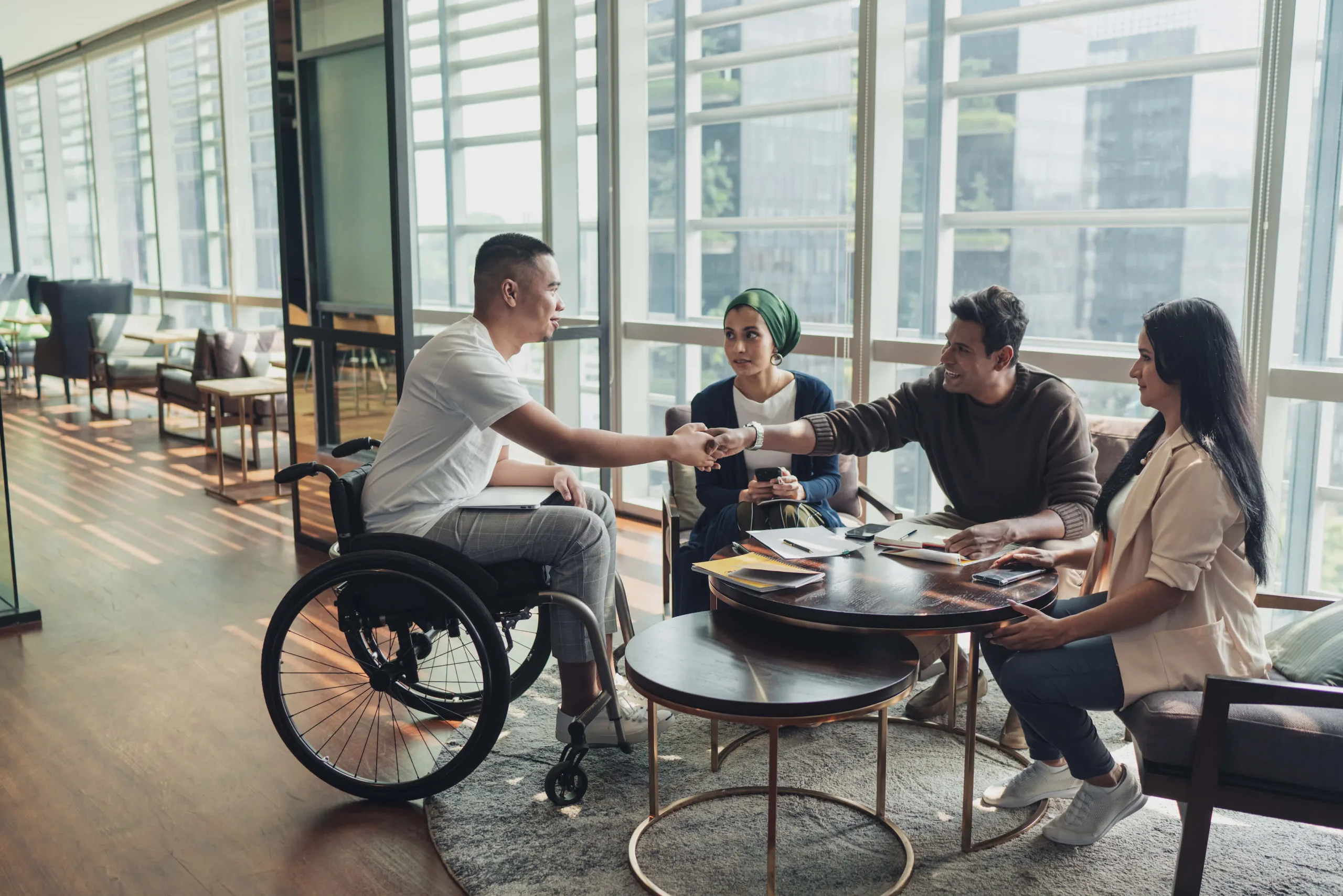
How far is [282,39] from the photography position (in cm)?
461

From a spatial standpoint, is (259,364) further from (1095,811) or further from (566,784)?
(1095,811)

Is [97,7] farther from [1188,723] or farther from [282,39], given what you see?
[1188,723]

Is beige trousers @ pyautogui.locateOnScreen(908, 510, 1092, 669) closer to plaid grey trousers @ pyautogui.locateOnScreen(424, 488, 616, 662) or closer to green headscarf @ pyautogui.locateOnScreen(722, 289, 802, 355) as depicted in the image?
green headscarf @ pyautogui.locateOnScreen(722, 289, 802, 355)

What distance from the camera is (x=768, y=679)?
6.59 ft

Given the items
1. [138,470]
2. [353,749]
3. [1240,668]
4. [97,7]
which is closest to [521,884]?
[353,749]

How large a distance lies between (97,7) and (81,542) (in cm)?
599

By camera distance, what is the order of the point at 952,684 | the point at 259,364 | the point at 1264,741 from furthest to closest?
the point at 259,364 → the point at 952,684 → the point at 1264,741

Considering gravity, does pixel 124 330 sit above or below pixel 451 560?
above

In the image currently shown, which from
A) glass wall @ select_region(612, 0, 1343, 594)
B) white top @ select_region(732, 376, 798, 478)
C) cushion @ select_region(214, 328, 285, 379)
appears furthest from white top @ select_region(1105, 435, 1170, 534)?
cushion @ select_region(214, 328, 285, 379)

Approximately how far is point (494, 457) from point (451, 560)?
16.7 inches

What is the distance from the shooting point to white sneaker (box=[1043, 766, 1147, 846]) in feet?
7.32

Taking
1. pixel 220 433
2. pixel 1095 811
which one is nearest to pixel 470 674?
pixel 1095 811

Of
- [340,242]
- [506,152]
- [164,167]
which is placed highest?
[164,167]

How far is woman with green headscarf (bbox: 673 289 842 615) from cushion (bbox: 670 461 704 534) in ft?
0.31
